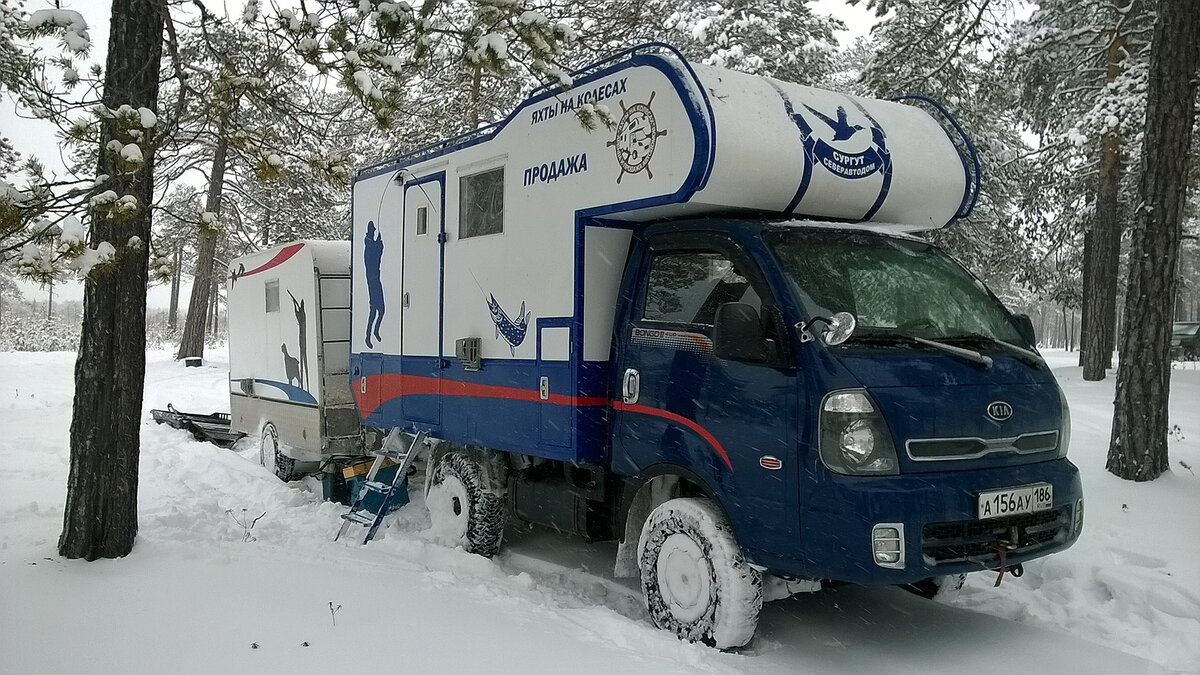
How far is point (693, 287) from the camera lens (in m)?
5.25

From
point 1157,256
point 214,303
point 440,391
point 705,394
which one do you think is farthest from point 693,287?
point 214,303

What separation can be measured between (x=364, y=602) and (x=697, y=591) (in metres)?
1.92

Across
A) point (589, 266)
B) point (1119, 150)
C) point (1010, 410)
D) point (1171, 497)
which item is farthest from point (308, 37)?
point (1119, 150)

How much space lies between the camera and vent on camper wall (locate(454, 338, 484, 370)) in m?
6.67

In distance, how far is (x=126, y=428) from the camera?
6.03m

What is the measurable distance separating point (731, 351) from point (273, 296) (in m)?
6.99

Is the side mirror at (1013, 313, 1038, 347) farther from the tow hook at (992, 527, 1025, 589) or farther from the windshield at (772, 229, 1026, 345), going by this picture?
the tow hook at (992, 527, 1025, 589)

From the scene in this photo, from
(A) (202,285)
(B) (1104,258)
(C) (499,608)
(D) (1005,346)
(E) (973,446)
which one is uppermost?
(B) (1104,258)

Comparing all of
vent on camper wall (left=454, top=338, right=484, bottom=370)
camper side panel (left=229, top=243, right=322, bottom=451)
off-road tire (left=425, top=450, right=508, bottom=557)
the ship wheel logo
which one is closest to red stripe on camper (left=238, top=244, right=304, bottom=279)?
camper side panel (left=229, top=243, right=322, bottom=451)

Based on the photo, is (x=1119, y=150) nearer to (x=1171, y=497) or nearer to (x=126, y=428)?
(x=1171, y=497)

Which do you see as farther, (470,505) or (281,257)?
(281,257)

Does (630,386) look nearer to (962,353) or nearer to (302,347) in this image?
(962,353)

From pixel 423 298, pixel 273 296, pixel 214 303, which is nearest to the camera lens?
pixel 423 298

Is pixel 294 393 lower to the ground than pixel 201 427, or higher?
higher
